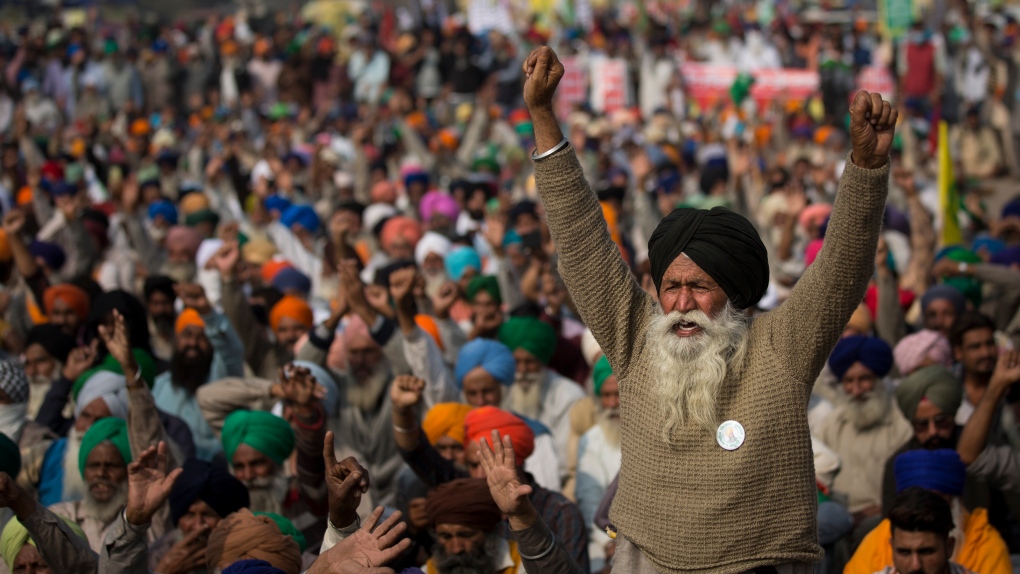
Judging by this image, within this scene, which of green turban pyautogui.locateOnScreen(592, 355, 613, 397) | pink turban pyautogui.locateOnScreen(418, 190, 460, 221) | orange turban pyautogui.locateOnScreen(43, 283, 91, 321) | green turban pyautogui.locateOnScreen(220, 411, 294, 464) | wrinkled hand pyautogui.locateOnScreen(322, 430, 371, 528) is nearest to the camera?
wrinkled hand pyautogui.locateOnScreen(322, 430, 371, 528)

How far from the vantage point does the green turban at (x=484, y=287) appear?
6277mm

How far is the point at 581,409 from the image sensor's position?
548cm

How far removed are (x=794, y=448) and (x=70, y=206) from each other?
622cm

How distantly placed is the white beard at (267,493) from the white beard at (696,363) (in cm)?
225

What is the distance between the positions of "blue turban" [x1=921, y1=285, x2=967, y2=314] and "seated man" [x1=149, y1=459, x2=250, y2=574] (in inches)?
144

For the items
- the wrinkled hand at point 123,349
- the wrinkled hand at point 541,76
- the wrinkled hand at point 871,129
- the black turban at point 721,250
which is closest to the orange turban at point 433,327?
the wrinkled hand at point 123,349

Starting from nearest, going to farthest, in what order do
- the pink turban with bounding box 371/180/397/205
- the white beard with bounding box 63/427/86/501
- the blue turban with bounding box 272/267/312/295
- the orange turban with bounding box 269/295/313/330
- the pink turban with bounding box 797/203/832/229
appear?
the white beard with bounding box 63/427/86/501
the orange turban with bounding box 269/295/313/330
the blue turban with bounding box 272/267/312/295
the pink turban with bounding box 797/203/832/229
the pink turban with bounding box 371/180/397/205

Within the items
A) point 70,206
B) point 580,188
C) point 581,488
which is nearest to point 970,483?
point 581,488

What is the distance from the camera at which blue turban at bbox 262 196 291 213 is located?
9.66 meters

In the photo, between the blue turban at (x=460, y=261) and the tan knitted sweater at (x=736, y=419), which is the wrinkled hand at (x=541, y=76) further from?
the blue turban at (x=460, y=261)

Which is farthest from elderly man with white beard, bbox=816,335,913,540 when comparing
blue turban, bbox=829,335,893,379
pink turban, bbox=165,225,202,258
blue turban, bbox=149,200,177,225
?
blue turban, bbox=149,200,177,225

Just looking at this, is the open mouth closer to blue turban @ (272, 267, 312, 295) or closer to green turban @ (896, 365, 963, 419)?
green turban @ (896, 365, 963, 419)

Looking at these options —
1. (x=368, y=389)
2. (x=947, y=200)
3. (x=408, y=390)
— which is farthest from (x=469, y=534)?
(x=947, y=200)

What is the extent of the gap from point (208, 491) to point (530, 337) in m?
2.12
